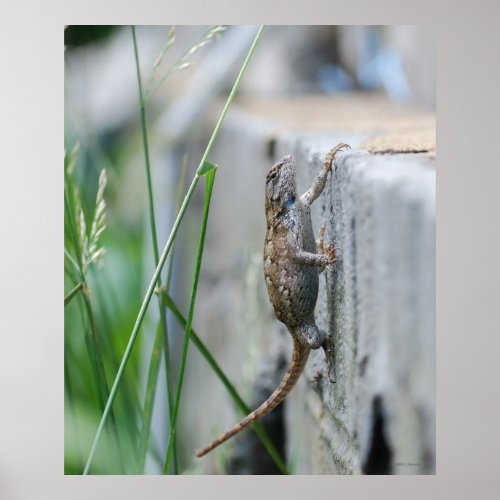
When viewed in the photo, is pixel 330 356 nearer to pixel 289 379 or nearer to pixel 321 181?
pixel 289 379

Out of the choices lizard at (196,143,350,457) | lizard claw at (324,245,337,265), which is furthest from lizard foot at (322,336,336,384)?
lizard claw at (324,245,337,265)

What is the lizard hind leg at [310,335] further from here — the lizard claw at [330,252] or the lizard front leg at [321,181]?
the lizard front leg at [321,181]

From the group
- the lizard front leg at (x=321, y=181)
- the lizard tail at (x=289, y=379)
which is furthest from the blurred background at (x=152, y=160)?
the lizard front leg at (x=321, y=181)

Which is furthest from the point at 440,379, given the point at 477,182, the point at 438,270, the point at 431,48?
the point at 431,48

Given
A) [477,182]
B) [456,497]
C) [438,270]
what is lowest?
[456,497]

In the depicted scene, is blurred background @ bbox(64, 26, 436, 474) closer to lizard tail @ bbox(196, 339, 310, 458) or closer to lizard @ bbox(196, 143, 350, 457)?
lizard tail @ bbox(196, 339, 310, 458)
